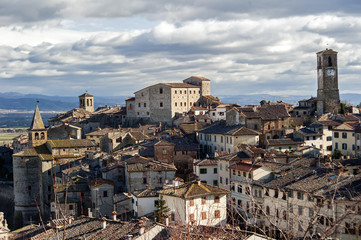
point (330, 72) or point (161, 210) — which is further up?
point (330, 72)

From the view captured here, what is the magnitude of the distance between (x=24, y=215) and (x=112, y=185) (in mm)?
18542

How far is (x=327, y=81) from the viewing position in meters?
77.9

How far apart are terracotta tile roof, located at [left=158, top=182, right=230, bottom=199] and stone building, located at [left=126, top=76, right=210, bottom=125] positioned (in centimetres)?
5201

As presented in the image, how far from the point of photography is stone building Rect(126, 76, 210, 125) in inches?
3568

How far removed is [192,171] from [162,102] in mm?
38429

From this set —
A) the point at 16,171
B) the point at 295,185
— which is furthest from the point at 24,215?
the point at 295,185

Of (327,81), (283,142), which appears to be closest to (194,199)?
(283,142)

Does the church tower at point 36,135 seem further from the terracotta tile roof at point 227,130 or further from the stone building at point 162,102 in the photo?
the stone building at point 162,102

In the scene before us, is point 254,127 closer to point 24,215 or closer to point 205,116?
point 205,116

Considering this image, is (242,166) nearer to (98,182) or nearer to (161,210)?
(161,210)

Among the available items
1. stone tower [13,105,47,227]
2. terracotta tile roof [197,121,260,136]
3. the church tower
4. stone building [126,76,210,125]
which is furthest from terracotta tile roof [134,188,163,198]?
stone building [126,76,210,125]

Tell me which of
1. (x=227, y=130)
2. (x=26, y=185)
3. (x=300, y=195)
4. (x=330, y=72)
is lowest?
(x=26, y=185)

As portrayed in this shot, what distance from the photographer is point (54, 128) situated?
259 ft

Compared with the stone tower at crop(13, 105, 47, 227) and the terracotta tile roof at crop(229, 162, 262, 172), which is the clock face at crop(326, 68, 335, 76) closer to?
the terracotta tile roof at crop(229, 162, 262, 172)
